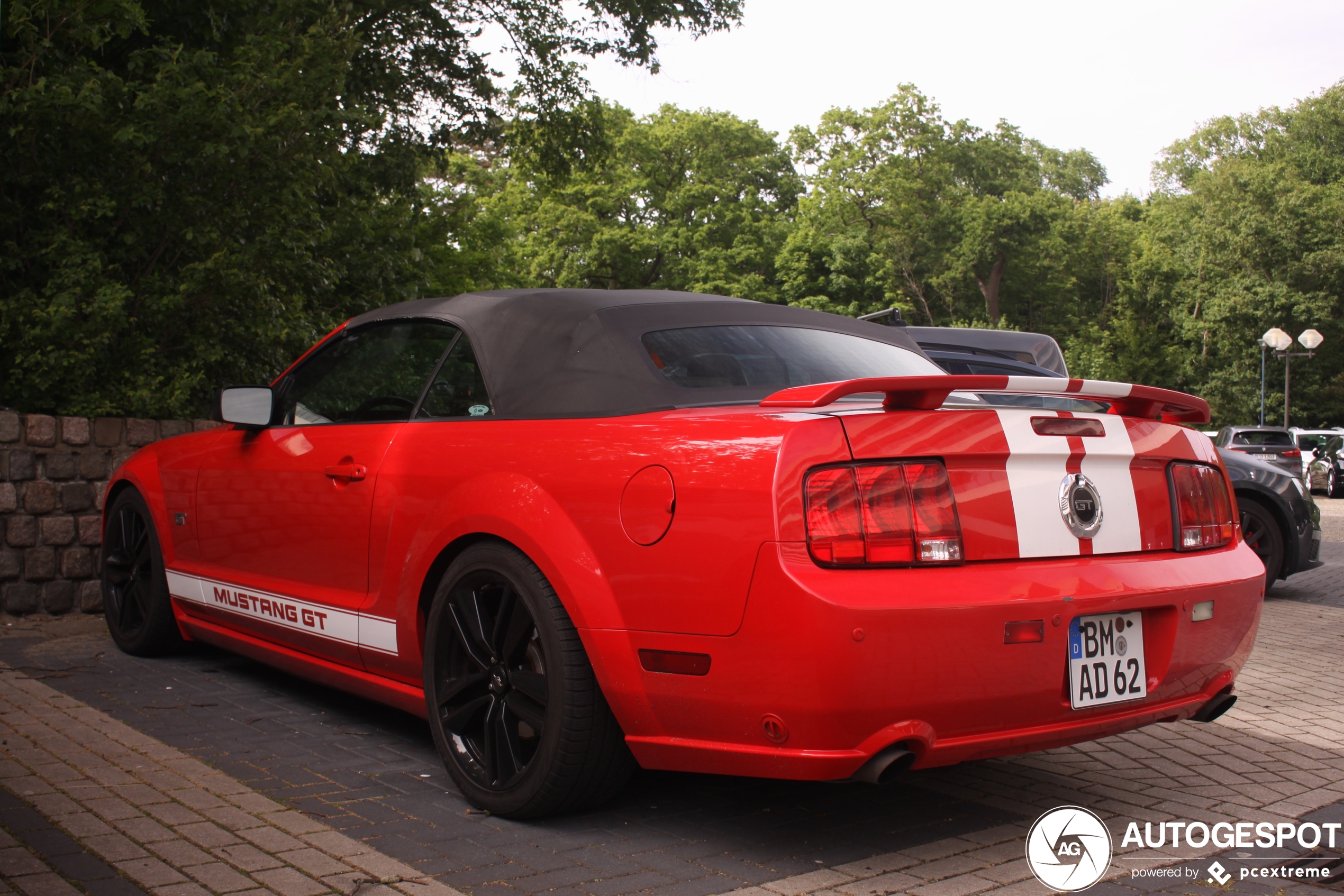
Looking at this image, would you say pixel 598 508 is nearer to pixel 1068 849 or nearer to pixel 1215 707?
pixel 1068 849

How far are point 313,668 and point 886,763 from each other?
2.32 metres

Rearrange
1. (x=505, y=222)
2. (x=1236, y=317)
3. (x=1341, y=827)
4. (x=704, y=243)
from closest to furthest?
1. (x=1341, y=827)
2. (x=505, y=222)
3. (x=704, y=243)
4. (x=1236, y=317)

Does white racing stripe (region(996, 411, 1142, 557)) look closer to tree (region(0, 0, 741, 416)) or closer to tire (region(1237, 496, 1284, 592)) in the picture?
tree (region(0, 0, 741, 416))

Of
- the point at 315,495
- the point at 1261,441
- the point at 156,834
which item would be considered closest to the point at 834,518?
the point at 156,834

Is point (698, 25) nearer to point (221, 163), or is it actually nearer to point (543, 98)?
point (543, 98)

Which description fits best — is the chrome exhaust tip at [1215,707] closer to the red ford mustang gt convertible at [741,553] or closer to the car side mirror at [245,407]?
the red ford mustang gt convertible at [741,553]

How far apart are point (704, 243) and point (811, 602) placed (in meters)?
43.2

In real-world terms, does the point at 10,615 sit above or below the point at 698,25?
below

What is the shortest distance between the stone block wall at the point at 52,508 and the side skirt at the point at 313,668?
2098 millimetres

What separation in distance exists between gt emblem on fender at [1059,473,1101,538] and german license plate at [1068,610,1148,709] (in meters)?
0.22

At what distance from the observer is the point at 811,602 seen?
261 centimetres

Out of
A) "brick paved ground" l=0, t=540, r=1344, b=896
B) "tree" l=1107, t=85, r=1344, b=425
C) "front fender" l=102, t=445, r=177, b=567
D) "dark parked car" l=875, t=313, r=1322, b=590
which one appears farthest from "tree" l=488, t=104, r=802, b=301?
"brick paved ground" l=0, t=540, r=1344, b=896

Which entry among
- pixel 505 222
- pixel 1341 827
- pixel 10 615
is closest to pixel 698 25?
pixel 505 222

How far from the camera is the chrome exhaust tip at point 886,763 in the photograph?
2.70 meters
